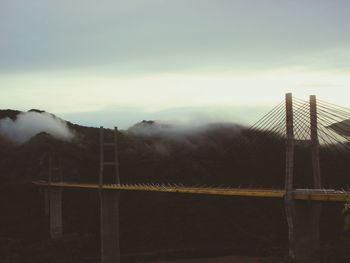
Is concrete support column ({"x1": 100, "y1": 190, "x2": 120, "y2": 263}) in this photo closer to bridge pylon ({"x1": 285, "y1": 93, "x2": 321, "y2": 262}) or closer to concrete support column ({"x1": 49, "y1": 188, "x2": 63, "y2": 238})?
concrete support column ({"x1": 49, "y1": 188, "x2": 63, "y2": 238})

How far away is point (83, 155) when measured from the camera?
62.5m

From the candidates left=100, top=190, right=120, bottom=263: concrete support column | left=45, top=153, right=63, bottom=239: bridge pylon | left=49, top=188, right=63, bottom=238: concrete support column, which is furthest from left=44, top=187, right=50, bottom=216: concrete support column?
left=100, top=190, right=120, bottom=263: concrete support column

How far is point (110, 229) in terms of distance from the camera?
40906 mm

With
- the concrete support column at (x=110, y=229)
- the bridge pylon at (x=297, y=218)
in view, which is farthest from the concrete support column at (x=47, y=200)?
the bridge pylon at (x=297, y=218)

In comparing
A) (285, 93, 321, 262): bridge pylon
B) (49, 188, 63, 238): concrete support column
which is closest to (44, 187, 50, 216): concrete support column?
(49, 188, 63, 238): concrete support column

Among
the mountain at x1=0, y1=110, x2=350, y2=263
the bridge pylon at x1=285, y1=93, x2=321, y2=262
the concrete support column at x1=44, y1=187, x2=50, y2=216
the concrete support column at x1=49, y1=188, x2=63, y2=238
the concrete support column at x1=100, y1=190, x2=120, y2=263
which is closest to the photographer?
the bridge pylon at x1=285, y1=93, x2=321, y2=262

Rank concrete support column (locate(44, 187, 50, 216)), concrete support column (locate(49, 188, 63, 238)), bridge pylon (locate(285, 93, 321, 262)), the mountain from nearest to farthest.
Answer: bridge pylon (locate(285, 93, 321, 262)) → concrete support column (locate(49, 188, 63, 238)) → the mountain → concrete support column (locate(44, 187, 50, 216))

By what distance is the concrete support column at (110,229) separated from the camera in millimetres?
40812

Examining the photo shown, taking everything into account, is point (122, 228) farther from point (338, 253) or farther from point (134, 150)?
point (338, 253)

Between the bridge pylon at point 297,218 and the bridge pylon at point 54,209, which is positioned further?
the bridge pylon at point 54,209

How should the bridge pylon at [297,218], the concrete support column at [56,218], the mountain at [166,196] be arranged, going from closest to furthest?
the bridge pylon at [297,218] → the concrete support column at [56,218] → the mountain at [166,196]

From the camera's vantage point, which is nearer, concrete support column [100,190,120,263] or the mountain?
concrete support column [100,190,120,263]

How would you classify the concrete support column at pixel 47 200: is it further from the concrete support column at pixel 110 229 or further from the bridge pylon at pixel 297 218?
the bridge pylon at pixel 297 218

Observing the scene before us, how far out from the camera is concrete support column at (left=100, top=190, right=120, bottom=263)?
4081cm
